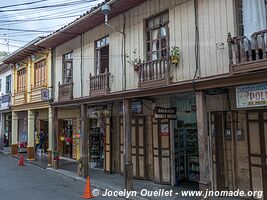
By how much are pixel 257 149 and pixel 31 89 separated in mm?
15615

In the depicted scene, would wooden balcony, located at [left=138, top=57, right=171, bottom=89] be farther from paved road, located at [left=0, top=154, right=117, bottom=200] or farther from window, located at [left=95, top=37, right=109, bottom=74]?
paved road, located at [left=0, top=154, right=117, bottom=200]

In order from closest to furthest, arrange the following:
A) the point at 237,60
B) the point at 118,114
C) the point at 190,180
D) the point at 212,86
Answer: the point at 237,60 < the point at 212,86 < the point at 190,180 < the point at 118,114

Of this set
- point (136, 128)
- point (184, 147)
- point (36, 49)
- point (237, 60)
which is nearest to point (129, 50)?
point (136, 128)

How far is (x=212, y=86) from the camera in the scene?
8391mm

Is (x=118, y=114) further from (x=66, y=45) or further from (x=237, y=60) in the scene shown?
(x=237, y=60)

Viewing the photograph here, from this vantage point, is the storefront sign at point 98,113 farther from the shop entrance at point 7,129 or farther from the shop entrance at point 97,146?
the shop entrance at point 7,129

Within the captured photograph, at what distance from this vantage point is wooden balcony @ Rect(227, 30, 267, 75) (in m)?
7.34

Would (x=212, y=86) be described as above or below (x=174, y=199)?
above

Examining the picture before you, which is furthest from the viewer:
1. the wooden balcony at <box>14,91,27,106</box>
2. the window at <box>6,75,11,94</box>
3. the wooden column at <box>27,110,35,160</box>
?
the window at <box>6,75,11,94</box>

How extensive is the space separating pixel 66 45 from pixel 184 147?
8.41m

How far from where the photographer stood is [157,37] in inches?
440

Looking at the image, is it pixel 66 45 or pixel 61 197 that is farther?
pixel 66 45

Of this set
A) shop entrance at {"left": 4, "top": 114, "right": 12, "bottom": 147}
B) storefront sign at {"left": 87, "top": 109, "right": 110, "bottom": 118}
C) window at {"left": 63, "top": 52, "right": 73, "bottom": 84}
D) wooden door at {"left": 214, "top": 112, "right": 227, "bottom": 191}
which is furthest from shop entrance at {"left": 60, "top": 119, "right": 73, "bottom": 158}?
shop entrance at {"left": 4, "top": 114, "right": 12, "bottom": 147}

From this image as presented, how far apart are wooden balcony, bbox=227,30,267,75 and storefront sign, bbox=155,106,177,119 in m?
3.99
